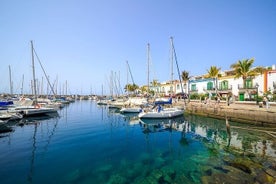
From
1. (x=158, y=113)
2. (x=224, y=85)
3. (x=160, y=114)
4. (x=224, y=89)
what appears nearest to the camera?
(x=158, y=113)

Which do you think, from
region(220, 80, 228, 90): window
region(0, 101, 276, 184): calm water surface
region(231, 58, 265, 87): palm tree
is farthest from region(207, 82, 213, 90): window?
region(0, 101, 276, 184): calm water surface

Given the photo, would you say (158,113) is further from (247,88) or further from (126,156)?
(247,88)

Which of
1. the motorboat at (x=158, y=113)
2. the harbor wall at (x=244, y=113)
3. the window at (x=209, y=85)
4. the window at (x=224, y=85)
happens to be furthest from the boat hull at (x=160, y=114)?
the window at (x=209, y=85)

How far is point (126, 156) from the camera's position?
40.5 feet

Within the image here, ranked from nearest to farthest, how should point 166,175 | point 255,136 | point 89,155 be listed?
1. point 166,175
2. point 89,155
3. point 255,136

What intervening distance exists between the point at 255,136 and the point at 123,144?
13.7 metres

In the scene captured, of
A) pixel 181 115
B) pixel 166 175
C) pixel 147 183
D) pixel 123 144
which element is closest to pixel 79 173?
pixel 147 183

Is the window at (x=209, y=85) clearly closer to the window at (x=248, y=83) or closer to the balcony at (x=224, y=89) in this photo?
the balcony at (x=224, y=89)

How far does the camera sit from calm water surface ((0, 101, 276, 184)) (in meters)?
9.12

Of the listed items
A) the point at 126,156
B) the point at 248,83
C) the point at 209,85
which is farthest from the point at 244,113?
the point at 209,85

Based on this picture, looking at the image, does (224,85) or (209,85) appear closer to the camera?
(224,85)

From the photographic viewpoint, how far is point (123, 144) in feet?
50.7

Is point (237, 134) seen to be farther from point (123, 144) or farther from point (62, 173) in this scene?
point (62, 173)

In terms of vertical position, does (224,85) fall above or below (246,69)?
below
